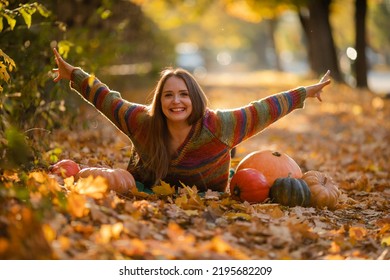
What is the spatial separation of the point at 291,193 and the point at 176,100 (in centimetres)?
118

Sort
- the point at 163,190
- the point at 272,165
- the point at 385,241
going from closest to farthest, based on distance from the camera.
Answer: the point at 385,241, the point at 163,190, the point at 272,165

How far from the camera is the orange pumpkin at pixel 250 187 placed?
16.6ft

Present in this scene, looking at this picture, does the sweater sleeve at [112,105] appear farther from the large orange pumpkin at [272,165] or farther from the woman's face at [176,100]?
the large orange pumpkin at [272,165]

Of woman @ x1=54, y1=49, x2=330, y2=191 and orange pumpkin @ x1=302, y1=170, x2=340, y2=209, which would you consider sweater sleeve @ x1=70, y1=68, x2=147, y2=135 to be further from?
orange pumpkin @ x1=302, y1=170, x2=340, y2=209

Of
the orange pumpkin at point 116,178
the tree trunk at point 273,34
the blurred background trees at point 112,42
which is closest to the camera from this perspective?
the orange pumpkin at point 116,178

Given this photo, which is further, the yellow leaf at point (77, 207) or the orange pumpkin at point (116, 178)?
the orange pumpkin at point (116, 178)

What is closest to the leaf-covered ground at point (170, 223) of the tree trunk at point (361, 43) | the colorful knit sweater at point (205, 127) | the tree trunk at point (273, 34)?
the colorful knit sweater at point (205, 127)

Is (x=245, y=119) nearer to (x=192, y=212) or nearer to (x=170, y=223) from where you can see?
(x=192, y=212)

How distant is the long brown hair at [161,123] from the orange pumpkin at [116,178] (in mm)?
257

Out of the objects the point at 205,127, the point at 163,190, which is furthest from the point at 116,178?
the point at 205,127

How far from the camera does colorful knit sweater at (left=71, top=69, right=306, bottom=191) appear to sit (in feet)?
16.6

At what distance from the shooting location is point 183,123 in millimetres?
5082

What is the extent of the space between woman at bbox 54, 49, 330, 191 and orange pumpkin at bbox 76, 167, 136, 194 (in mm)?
282

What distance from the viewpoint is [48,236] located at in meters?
3.11
